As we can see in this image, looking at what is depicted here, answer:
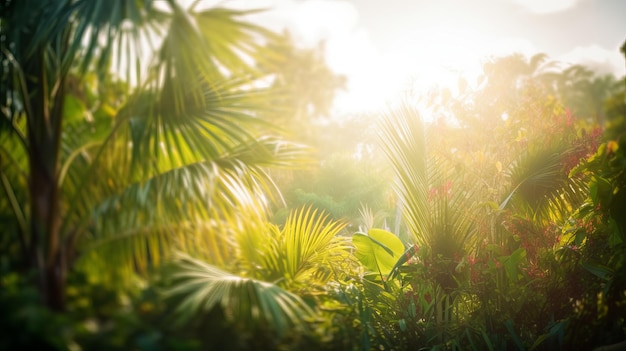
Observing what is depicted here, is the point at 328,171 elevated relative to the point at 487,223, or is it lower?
elevated

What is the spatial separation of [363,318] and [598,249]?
2.99 metres

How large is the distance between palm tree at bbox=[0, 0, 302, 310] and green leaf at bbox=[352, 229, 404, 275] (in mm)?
2445

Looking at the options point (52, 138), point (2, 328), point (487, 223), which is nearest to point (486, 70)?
point (487, 223)

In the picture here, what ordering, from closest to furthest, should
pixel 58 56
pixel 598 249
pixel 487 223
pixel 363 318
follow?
pixel 58 56 < pixel 363 318 < pixel 598 249 < pixel 487 223

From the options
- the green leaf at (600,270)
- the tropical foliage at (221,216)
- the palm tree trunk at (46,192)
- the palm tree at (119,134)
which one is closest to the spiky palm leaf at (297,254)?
the tropical foliage at (221,216)

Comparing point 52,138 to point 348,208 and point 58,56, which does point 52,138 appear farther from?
point 348,208

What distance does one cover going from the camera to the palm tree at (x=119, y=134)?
2.36 meters

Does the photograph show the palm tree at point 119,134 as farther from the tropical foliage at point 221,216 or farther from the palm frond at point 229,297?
the palm frond at point 229,297

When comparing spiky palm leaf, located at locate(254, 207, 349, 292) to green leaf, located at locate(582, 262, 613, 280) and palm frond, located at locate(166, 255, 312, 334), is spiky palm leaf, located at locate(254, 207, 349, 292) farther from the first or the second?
green leaf, located at locate(582, 262, 613, 280)

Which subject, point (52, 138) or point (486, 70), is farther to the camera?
point (486, 70)

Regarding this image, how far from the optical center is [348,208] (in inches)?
618

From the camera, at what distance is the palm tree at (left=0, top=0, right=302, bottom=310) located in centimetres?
236

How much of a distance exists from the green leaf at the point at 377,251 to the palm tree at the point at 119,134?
245 cm

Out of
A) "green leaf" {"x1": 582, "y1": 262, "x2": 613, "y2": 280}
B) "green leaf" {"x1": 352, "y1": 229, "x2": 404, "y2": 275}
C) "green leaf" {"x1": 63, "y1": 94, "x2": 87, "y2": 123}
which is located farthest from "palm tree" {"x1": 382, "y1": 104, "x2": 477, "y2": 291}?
"green leaf" {"x1": 63, "y1": 94, "x2": 87, "y2": 123}
